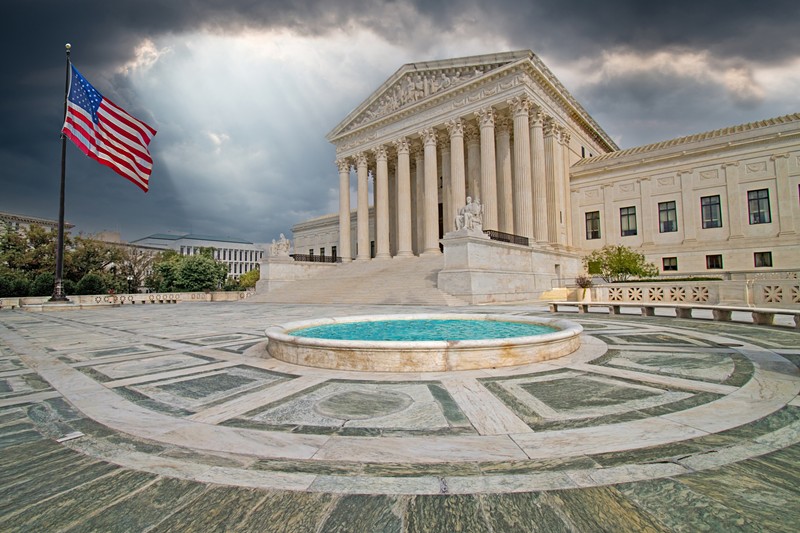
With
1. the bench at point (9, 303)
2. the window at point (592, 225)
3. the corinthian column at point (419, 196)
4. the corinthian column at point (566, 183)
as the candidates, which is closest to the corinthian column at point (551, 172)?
the corinthian column at point (566, 183)

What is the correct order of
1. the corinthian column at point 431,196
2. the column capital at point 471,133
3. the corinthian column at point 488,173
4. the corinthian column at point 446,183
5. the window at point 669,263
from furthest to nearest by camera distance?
the corinthian column at point 446,183 → the column capital at point 471,133 → the corinthian column at point 431,196 → the window at point 669,263 → the corinthian column at point 488,173

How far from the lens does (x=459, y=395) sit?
4.52 m

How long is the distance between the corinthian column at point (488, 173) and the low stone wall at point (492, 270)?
486 cm

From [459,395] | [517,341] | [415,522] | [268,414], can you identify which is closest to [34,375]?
[268,414]

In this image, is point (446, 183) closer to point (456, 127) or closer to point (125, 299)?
point (456, 127)

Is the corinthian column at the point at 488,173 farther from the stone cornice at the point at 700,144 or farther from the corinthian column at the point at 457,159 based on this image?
the stone cornice at the point at 700,144

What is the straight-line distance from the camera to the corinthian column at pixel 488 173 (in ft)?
106

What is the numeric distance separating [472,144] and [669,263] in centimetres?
2082

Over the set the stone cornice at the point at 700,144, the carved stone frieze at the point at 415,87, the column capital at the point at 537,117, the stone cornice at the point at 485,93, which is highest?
the carved stone frieze at the point at 415,87

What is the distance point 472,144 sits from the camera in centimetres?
3875

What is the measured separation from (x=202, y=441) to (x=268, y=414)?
76 cm

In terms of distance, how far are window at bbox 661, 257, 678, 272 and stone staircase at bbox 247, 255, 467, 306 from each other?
1964cm

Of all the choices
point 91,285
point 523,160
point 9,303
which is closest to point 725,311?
point 523,160

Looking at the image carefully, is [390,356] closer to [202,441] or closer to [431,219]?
[202,441]
